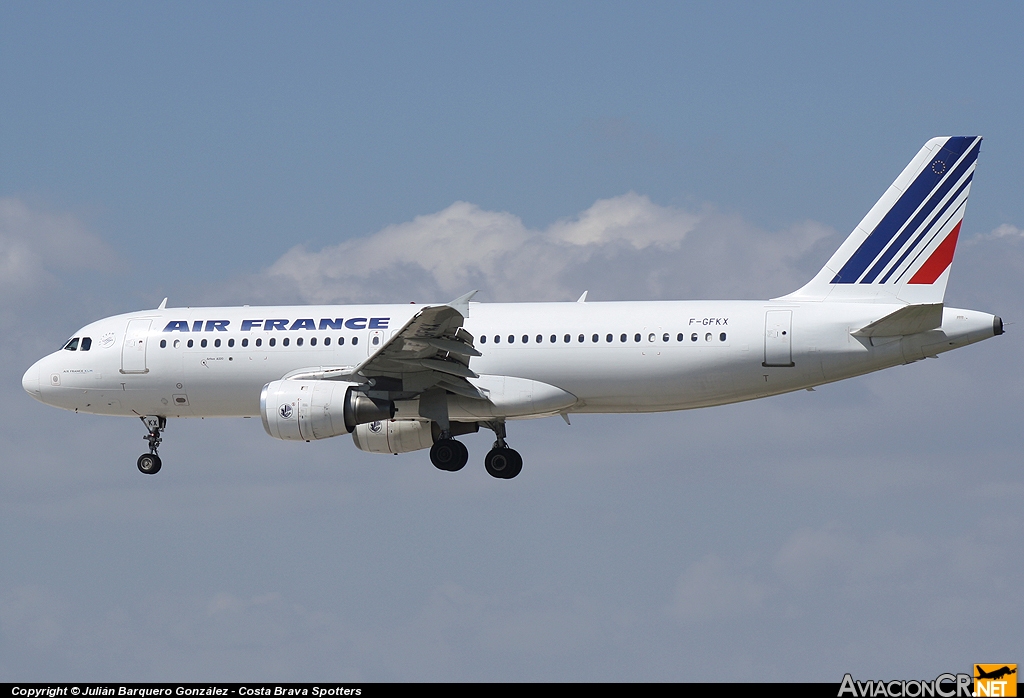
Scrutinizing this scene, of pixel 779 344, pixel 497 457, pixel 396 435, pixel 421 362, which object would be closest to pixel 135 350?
pixel 396 435

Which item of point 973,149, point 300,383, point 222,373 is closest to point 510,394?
point 300,383

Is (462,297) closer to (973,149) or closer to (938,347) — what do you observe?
(938,347)

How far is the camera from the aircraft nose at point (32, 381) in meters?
42.7

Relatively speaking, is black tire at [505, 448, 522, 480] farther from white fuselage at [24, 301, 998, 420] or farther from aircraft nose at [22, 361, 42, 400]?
aircraft nose at [22, 361, 42, 400]

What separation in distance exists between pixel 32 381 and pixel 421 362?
40.3ft

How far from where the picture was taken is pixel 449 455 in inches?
1580

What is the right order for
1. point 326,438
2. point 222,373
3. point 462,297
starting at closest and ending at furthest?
1. point 462,297
2. point 326,438
3. point 222,373

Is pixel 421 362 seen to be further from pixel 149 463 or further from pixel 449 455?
pixel 149 463

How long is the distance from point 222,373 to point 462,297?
8365 mm

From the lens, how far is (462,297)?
35562 millimetres

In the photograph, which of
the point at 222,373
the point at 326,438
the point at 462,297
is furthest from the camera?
the point at 222,373

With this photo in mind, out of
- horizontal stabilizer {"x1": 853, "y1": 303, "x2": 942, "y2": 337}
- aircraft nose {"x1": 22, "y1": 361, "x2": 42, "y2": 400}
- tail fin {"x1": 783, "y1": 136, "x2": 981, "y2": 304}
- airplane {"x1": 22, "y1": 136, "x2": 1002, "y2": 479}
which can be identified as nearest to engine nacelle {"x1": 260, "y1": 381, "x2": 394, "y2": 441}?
airplane {"x1": 22, "y1": 136, "x2": 1002, "y2": 479}

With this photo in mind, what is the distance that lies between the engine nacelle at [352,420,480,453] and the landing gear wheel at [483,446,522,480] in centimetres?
106

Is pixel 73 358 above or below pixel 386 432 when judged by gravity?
above
